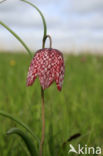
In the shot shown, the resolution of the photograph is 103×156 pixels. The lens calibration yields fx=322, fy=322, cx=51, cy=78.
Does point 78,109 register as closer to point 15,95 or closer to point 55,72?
point 15,95

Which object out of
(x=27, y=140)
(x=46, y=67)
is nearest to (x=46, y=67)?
(x=46, y=67)

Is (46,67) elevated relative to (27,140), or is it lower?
elevated

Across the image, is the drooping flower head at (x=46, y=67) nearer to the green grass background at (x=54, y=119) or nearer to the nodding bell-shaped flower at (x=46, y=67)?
the nodding bell-shaped flower at (x=46, y=67)

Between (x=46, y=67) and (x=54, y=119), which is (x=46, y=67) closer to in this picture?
(x=46, y=67)

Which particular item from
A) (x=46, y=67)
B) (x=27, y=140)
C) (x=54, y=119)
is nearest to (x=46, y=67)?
(x=46, y=67)

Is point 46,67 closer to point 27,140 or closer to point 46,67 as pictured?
point 46,67

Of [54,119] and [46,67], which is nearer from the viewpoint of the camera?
[46,67]

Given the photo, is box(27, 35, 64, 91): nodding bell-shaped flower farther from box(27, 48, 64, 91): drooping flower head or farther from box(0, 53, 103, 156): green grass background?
box(0, 53, 103, 156): green grass background

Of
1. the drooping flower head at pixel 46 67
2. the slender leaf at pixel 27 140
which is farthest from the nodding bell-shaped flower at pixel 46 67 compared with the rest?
the slender leaf at pixel 27 140
